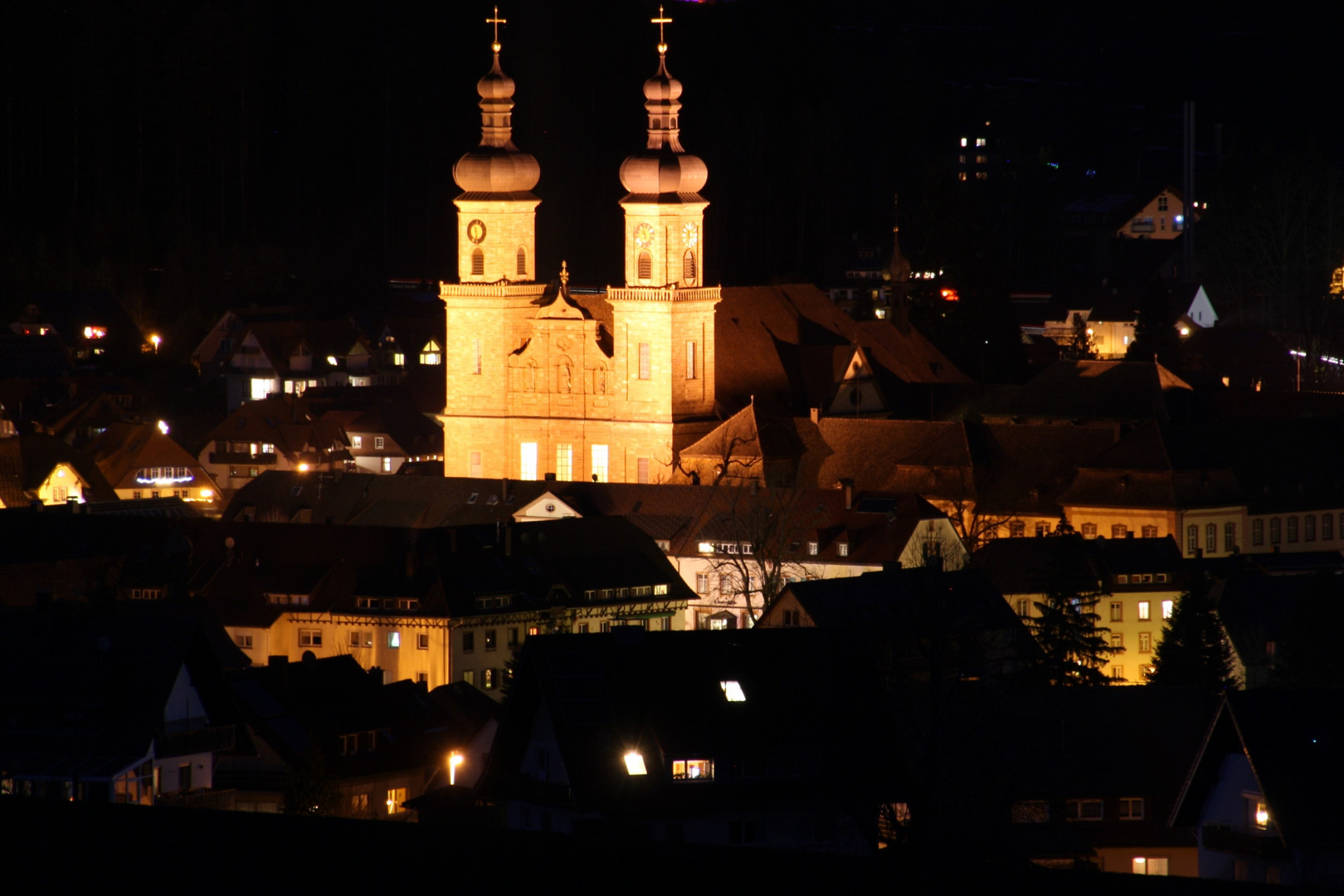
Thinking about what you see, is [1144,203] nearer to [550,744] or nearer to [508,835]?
[550,744]

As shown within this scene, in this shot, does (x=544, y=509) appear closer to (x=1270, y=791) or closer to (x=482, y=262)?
(x=482, y=262)

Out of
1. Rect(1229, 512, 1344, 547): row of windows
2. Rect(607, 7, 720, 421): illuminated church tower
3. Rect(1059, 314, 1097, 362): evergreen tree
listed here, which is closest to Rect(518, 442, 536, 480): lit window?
Rect(607, 7, 720, 421): illuminated church tower

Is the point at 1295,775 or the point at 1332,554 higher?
the point at 1332,554

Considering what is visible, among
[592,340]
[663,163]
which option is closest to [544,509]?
[592,340]

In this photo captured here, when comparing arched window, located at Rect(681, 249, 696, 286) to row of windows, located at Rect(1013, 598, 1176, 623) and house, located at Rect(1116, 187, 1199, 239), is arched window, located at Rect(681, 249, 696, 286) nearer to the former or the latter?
row of windows, located at Rect(1013, 598, 1176, 623)

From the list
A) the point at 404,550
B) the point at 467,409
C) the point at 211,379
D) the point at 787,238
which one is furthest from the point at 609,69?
the point at 404,550

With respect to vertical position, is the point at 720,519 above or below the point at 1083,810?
above

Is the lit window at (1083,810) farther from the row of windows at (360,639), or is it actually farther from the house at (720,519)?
the row of windows at (360,639)

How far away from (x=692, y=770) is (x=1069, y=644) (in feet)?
67.1

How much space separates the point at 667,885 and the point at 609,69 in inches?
4878

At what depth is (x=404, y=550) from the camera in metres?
79.0

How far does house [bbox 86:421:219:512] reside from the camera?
108m

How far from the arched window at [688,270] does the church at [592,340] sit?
4cm

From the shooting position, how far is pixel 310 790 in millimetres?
54406
